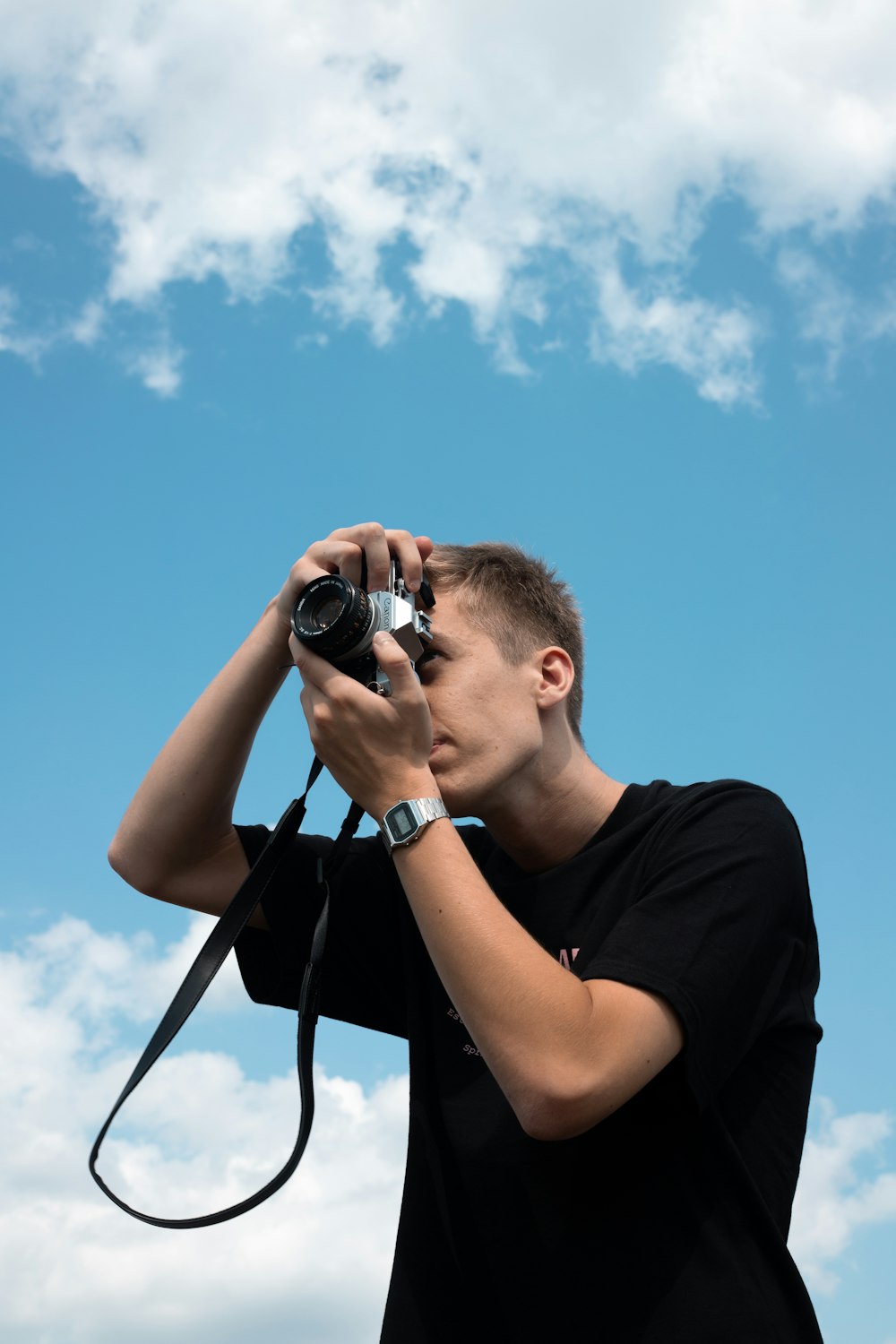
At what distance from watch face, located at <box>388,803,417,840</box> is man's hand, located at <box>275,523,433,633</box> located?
0.80 meters

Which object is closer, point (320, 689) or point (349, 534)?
point (320, 689)

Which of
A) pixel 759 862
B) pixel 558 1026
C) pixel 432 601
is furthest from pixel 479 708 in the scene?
pixel 558 1026

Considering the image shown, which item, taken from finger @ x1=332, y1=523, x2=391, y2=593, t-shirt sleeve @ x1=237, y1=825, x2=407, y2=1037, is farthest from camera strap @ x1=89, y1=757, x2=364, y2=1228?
finger @ x1=332, y1=523, x2=391, y2=593

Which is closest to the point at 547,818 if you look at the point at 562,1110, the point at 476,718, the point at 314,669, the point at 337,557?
the point at 476,718

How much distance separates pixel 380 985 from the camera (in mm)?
3596

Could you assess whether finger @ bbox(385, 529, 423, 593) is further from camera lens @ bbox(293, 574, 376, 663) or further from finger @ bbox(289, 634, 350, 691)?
finger @ bbox(289, 634, 350, 691)

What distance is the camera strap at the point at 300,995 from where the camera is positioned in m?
2.95

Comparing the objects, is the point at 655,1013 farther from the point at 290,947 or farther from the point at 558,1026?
the point at 290,947

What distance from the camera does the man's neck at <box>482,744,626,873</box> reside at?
3.38 metres

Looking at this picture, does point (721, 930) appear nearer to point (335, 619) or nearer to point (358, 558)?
point (335, 619)

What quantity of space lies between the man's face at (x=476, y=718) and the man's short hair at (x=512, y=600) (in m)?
0.10

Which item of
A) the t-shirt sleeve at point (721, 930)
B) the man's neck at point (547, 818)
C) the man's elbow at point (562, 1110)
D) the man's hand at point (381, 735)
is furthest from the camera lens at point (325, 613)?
the man's elbow at point (562, 1110)

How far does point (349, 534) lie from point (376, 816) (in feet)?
2.99

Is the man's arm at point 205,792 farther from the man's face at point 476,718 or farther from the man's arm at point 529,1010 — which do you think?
the man's arm at point 529,1010
